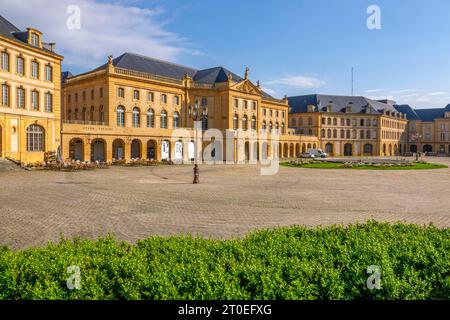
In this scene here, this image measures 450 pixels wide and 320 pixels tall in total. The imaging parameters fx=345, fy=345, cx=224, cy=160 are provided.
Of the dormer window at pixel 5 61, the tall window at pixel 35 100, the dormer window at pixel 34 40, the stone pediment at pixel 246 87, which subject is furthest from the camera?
the stone pediment at pixel 246 87

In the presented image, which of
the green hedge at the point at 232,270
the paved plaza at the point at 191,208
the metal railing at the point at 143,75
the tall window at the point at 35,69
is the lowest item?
the paved plaza at the point at 191,208

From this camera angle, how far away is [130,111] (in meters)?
47.3

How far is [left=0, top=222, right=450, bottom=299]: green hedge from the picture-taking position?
4.28m

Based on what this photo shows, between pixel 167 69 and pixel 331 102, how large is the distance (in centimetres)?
4727

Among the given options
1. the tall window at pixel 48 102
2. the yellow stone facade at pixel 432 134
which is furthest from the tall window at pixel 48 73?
the yellow stone facade at pixel 432 134

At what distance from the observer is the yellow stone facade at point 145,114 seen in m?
43.2

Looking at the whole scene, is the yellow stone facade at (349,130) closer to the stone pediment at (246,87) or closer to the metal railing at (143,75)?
the stone pediment at (246,87)

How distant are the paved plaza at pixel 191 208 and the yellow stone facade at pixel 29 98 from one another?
1528 centimetres

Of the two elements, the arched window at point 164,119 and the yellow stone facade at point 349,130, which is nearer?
the arched window at point 164,119

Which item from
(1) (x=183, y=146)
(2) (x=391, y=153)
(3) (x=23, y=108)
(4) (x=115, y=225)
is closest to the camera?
(4) (x=115, y=225)

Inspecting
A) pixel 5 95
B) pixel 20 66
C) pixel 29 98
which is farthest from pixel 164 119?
pixel 5 95
